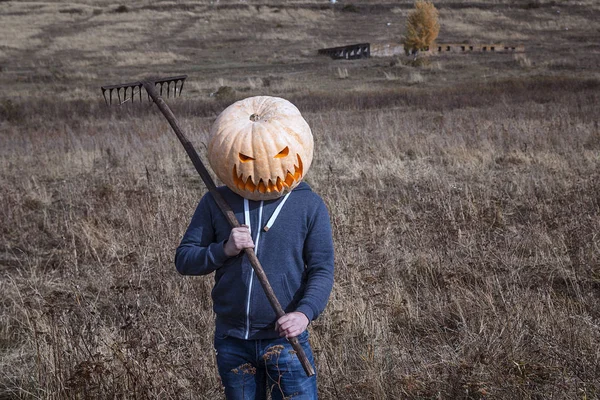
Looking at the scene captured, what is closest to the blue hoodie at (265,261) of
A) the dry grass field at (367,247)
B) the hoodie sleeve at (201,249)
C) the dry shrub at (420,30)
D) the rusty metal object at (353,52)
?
the hoodie sleeve at (201,249)

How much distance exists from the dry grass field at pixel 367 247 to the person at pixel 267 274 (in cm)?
59

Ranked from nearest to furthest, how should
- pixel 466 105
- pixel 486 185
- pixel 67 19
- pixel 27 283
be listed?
pixel 27 283
pixel 486 185
pixel 466 105
pixel 67 19

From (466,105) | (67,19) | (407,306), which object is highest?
(407,306)

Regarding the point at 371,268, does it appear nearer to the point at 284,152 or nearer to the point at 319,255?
the point at 319,255

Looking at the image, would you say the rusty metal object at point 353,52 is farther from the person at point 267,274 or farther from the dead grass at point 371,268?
the person at point 267,274

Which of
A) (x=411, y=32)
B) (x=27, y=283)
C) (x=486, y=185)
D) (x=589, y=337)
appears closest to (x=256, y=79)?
(x=411, y=32)

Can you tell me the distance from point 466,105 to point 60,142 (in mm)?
9523

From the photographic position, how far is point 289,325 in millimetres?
2234

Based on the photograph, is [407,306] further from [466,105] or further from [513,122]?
[466,105]

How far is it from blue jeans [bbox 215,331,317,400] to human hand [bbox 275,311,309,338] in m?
0.15

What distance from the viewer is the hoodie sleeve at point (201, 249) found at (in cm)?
236

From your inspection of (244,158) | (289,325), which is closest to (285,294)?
(289,325)

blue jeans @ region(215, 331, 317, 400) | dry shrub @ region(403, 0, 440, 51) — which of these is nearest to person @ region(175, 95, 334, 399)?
blue jeans @ region(215, 331, 317, 400)

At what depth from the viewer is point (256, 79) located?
26.2 meters
